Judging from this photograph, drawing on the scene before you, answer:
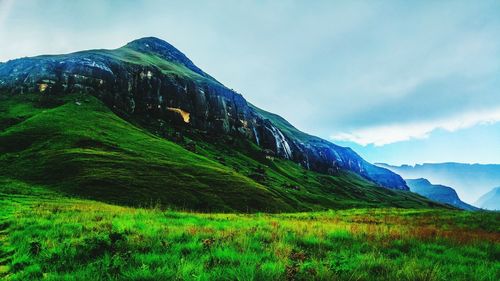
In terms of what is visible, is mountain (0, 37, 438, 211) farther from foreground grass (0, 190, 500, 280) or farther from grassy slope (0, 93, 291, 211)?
foreground grass (0, 190, 500, 280)

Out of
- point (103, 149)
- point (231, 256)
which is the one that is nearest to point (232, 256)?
point (231, 256)

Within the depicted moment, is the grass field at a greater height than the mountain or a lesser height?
lesser

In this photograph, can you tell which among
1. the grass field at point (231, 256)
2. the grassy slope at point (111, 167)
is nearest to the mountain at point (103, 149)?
the grassy slope at point (111, 167)

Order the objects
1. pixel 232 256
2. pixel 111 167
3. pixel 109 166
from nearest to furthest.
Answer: pixel 232 256
pixel 111 167
pixel 109 166

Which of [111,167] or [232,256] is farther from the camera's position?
[111,167]

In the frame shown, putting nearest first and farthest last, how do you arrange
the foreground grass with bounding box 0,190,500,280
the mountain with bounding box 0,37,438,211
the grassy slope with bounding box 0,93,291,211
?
the foreground grass with bounding box 0,190,500,280 < the grassy slope with bounding box 0,93,291,211 < the mountain with bounding box 0,37,438,211

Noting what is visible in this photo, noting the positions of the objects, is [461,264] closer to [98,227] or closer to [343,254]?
[343,254]

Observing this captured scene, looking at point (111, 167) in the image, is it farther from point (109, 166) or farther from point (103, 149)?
point (103, 149)

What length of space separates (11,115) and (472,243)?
509 feet

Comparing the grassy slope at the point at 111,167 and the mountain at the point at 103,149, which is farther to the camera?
the mountain at the point at 103,149

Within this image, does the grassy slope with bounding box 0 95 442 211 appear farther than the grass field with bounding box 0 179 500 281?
Yes

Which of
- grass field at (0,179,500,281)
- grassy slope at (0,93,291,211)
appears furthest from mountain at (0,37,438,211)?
grass field at (0,179,500,281)

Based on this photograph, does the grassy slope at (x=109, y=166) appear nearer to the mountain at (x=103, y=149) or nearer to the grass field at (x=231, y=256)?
the mountain at (x=103, y=149)

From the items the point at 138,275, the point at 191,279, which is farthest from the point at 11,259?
the point at 191,279
